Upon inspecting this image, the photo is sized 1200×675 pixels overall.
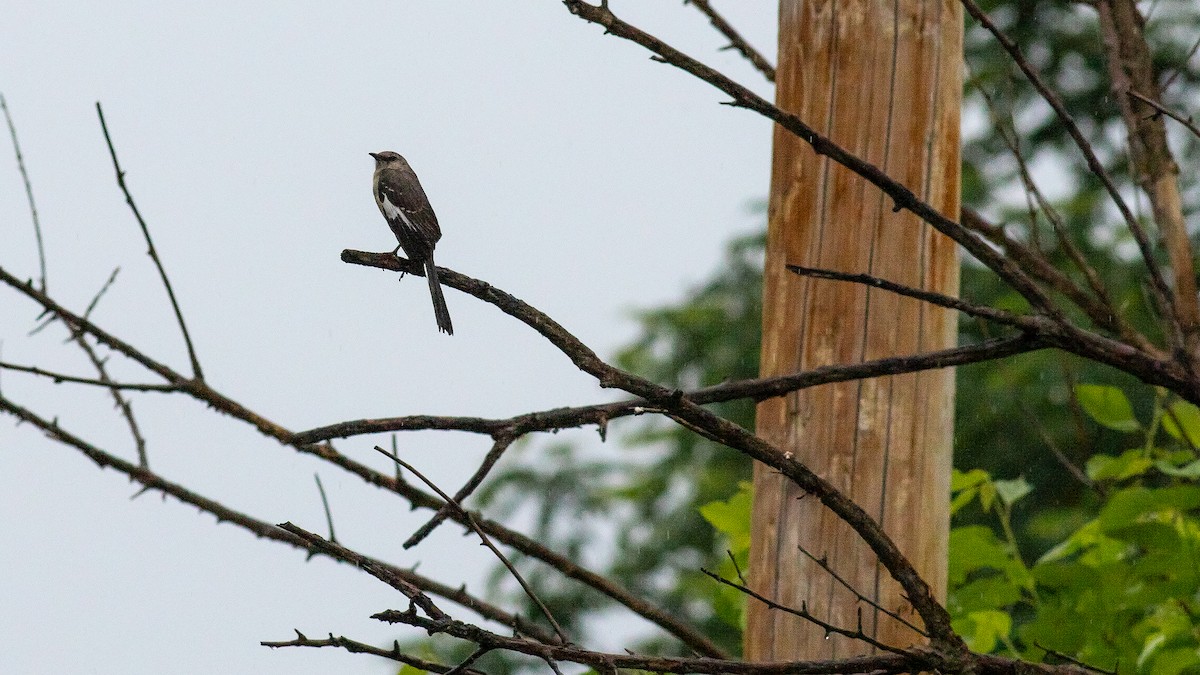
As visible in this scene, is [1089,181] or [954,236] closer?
[954,236]

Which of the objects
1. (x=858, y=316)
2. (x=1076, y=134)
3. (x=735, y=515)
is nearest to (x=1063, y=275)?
(x=858, y=316)

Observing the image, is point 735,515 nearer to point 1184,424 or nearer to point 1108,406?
point 1108,406

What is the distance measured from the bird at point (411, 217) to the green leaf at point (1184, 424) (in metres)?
1.66

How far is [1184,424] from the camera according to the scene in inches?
119

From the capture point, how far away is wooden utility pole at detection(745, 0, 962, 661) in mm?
2709

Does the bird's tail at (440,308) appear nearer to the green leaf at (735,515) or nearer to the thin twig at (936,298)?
the green leaf at (735,515)

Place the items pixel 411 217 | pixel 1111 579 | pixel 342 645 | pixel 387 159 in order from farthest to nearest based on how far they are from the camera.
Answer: pixel 387 159 → pixel 411 217 → pixel 1111 579 → pixel 342 645

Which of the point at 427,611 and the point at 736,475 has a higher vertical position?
the point at 736,475

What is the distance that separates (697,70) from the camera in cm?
202

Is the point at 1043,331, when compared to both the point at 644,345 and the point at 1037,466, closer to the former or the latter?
the point at 1037,466

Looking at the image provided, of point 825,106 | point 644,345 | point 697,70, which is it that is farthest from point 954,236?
point 644,345

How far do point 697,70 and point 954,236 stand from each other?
489 mm

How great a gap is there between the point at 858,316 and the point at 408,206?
1372mm

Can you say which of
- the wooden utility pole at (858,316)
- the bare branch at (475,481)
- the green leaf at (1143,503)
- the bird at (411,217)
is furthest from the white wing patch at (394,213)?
the green leaf at (1143,503)
